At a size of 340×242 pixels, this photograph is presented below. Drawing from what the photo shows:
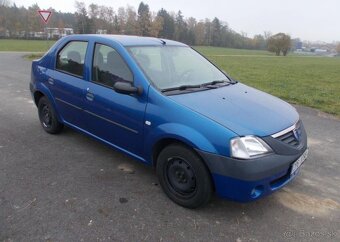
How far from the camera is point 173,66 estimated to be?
398cm

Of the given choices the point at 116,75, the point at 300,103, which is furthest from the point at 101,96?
the point at 300,103

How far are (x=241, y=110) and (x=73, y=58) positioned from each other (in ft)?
8.33

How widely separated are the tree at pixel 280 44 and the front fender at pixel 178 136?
269 feet

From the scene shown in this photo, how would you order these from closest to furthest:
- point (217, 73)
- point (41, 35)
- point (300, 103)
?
point (217, 73)
point (300, 103)
point (41, 35)

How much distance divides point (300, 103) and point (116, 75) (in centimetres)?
604

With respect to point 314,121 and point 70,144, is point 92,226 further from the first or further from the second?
point 314,121

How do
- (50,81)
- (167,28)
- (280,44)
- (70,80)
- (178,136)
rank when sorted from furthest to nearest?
1. (167,28)
2. (280,44)
3. (50,81)
4. (70,80)
5. (178,136)

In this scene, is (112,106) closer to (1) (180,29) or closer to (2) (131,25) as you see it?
(2) (131,25)

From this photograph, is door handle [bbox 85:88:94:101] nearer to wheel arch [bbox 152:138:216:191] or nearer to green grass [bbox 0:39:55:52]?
wheel arch [bbox 152:138:216:191]

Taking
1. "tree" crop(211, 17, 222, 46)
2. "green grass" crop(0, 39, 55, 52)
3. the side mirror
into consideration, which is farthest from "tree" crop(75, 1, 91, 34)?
the side mirror

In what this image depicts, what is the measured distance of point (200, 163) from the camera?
3008 millimetres

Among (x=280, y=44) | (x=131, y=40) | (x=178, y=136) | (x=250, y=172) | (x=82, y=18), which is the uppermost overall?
(x=82, y=18)

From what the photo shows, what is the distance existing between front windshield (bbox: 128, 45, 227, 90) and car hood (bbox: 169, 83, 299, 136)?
31 cm

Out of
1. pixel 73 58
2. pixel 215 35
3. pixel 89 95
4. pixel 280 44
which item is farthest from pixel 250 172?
pixel 215 35
